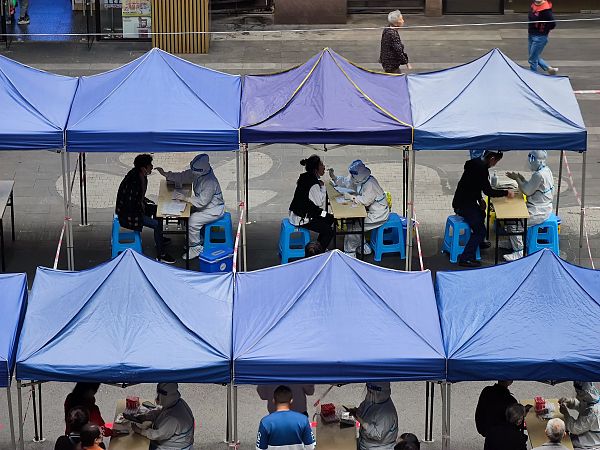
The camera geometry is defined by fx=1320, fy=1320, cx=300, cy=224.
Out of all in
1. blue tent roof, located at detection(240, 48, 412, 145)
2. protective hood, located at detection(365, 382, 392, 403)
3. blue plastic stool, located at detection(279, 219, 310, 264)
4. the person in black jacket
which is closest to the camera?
protective hood, located at detection(365, 382, 392, 403)

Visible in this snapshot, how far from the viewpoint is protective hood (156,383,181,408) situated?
37.4 ft

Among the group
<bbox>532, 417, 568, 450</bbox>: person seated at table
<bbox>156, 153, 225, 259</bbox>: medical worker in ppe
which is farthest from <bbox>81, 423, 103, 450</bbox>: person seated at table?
<bbox>156, 153, 225, 259</bbox>: medical worker in ppe

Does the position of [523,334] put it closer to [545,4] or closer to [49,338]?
[49,338]

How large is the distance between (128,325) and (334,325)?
177 centimetres

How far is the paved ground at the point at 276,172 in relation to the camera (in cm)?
1345

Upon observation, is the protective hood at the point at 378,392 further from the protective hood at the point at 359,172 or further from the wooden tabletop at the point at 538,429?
the protective hood at the point at 359,172

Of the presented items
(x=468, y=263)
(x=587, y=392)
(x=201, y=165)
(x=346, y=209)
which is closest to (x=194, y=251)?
→ (x=201, y=165)

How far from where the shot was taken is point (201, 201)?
634 inches

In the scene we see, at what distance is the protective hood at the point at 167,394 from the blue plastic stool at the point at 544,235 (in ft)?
20.7

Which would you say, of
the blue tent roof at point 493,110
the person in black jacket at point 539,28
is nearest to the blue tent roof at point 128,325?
the blue tent roof at point 493,110

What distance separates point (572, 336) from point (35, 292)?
4.75 meters

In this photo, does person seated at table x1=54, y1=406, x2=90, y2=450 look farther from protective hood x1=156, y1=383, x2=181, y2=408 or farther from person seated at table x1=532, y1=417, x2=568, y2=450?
person seated at table x1=532, y1=417, x2=568, y2=450

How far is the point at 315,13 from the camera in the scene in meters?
26.4

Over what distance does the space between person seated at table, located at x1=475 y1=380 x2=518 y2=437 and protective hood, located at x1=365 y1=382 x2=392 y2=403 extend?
0.86m
